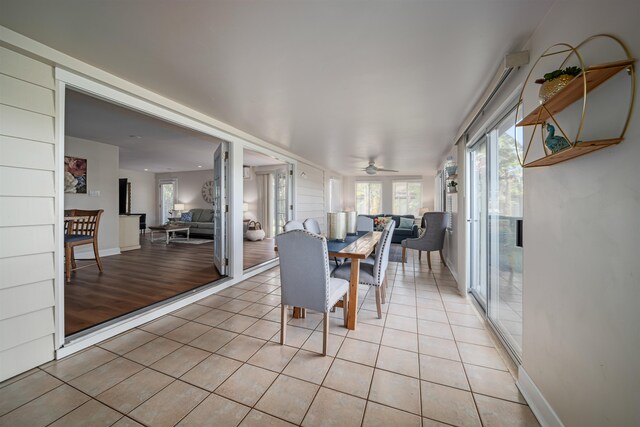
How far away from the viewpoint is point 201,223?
7.57 metres

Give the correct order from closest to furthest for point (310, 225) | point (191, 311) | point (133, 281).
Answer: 1. point (191, 311)
2. point (310, 225)
3. point (133, 281)

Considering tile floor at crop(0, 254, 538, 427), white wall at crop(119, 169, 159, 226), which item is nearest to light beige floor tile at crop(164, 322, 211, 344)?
tile floor at crop(0, 254, 538, 427)

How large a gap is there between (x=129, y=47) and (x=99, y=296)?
2686 millimetres

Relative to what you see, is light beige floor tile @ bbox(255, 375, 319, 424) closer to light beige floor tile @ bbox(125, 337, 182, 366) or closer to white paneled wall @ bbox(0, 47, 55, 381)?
light beige floor tile @ bbox(125, 337, 182, 366)

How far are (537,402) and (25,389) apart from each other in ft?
9.70

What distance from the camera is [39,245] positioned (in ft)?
5.57

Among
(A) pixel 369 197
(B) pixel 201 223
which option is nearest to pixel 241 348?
(B) pixel 201 223

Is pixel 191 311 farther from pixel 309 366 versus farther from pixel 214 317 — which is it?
pixel 309 366

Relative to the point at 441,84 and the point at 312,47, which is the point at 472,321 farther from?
the point at 312,47

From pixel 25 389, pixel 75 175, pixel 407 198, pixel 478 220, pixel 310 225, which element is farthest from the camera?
pixel 407 198

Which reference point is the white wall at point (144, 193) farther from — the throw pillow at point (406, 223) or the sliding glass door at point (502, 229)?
the sliding glass door at point (502, 229)

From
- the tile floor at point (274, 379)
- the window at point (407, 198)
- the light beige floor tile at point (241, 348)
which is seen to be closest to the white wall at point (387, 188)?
the window at point (407, 198)

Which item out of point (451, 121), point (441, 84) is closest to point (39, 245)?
point (441, 84)

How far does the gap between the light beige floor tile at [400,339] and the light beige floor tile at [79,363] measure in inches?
82.9
